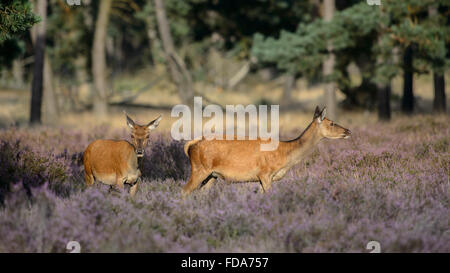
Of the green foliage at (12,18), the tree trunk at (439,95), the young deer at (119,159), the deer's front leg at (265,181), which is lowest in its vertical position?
the deer's front leg at (265,181)

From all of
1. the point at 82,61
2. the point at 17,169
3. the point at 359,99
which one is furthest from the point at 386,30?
the point at 82,61

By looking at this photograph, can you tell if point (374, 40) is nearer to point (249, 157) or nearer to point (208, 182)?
point (208, 182)

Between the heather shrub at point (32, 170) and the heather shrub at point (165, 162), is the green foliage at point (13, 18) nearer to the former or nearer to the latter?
the heather shrub at point (32, 170)

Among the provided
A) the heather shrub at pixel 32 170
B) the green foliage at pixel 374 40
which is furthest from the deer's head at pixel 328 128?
the green foliage at pixel 374 40

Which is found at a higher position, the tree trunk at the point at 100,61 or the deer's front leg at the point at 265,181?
the tree trunk at the point at 100,61

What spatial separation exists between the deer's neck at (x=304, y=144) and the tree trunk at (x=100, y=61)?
55.9ft

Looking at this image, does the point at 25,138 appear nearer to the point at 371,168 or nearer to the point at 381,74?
the point at 371,168

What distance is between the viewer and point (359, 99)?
24.2 meters

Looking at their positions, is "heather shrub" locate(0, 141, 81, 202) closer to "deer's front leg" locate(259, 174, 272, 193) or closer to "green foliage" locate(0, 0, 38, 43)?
"green foliage" locate(0, 0, 38, 43)

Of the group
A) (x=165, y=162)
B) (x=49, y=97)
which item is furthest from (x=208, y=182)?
(x=49, y=97)

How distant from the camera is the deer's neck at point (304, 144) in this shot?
25.1 ft

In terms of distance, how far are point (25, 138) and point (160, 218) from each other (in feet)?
23.6

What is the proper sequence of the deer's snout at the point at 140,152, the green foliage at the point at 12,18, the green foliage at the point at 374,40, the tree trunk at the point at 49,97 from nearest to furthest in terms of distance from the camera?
the deer's snout at the point at 140,152
the green foliage at the point at 12,18
the green foliage at the point at 374,40
the tree trunk at the point at 49,97

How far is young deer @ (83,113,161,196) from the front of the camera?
23.9 feet
